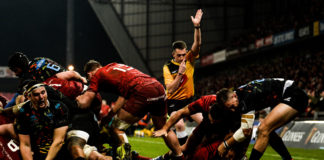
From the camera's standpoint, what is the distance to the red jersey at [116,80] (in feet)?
17.0

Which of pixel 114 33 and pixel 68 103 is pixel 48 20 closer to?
pixel 114 33

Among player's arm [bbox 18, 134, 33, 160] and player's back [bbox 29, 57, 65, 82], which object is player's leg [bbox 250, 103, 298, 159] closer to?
player's arm [bbox 18, 134, 33, 160]

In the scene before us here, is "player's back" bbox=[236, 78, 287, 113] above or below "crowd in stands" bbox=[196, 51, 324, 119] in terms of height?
above

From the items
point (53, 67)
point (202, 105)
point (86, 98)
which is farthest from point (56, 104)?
point (202, 105)

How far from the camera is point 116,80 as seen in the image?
5.21m

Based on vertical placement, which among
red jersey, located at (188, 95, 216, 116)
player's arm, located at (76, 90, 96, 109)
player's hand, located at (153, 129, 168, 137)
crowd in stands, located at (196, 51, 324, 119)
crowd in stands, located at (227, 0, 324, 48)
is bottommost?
crowd in stands, located at (196, 51, 324, 119)

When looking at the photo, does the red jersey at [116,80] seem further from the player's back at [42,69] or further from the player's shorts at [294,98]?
the player's shorts at [294,98]

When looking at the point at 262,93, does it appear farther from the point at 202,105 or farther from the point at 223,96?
the point at 202,105

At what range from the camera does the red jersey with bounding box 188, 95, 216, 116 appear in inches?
228

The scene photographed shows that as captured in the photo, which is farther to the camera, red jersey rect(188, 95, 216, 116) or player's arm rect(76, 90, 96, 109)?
red jersey rect(188, 95, 216, 116)

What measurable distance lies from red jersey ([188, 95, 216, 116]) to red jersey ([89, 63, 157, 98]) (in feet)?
2.71

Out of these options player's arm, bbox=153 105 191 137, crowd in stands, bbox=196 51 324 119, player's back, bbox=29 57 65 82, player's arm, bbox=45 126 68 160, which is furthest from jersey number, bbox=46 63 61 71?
crowd in stands, bbox=196 51 324 119

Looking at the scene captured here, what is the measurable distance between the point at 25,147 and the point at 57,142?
1.42 ft

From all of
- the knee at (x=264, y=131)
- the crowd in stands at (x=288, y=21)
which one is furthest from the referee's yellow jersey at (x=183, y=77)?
the crowd in stands at (x=288, y=21)
